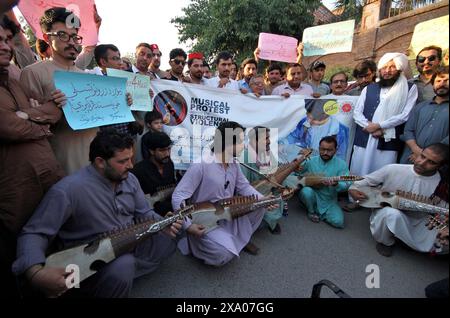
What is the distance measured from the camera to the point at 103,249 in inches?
70.9

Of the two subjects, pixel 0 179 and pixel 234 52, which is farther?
pixel 234 52

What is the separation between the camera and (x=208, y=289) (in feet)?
7.72

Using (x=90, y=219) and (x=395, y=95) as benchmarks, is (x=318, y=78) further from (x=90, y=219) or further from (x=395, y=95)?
(x=90, y=219)

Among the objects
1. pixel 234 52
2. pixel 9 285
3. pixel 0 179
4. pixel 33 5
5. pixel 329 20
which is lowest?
pixel 9 285

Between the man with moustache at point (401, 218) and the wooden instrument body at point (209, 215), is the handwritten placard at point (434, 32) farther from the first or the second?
the wooden instrument body at point (209, 215)

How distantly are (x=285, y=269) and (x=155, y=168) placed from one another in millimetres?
1834

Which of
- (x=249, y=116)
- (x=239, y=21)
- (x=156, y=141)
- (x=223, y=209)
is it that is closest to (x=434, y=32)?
(x=223, y=209)

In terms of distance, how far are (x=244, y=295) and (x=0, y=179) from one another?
206 cm

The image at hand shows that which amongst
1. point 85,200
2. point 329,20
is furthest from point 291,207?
point 329,20

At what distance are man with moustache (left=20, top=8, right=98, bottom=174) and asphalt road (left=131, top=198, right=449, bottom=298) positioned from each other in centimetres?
135

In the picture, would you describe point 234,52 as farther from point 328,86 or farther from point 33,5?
point 33,5

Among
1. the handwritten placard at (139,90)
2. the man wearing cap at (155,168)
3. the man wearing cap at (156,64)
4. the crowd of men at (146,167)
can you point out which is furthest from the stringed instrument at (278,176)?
the man wearing cap at (156,64)

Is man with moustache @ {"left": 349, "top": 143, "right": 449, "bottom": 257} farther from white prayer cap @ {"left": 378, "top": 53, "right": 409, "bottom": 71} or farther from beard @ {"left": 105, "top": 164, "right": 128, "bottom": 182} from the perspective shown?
beard @ {"left": 105, "top": 164, "right": 128, "bottom": 182}
